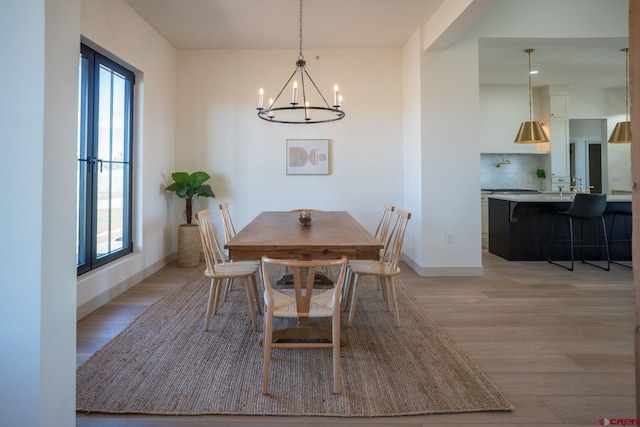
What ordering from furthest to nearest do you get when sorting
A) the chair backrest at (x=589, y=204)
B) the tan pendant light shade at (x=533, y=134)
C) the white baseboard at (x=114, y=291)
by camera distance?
the tan pendant light shade at (x=533, y=134) < the chair backrest at (x=589, y=204) < the white baseboard at (x=114, y=291)

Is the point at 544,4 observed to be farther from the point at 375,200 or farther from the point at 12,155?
the point at 12,155

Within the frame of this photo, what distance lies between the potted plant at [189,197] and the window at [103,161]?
0.69 m

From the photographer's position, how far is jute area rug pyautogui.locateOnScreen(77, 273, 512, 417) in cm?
184

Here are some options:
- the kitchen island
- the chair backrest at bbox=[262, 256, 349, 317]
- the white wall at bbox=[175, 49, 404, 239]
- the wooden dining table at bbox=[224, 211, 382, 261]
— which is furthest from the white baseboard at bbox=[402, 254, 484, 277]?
the chair backrest at bbox=[262, 256, 349, 317]

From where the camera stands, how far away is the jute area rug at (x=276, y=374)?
184 cm

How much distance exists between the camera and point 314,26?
4500mm

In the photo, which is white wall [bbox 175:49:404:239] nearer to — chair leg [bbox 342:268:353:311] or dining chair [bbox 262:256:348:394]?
chair leg [bbox 342:268:353:311]

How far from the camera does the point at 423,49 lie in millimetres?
4418

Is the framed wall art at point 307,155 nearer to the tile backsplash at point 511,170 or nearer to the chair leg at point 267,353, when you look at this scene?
the chair leg at point 267,353

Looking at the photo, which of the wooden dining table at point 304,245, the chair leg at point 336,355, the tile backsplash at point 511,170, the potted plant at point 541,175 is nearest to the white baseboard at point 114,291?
the wooden dining table at point 304,245

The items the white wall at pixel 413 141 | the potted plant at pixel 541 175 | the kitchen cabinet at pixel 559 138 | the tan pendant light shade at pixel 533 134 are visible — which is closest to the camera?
the white wall at pixel 413 141

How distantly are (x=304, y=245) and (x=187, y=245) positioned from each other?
3043 millimetres

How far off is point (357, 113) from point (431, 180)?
156cm

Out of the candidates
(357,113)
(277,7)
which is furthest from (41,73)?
(357,113)
